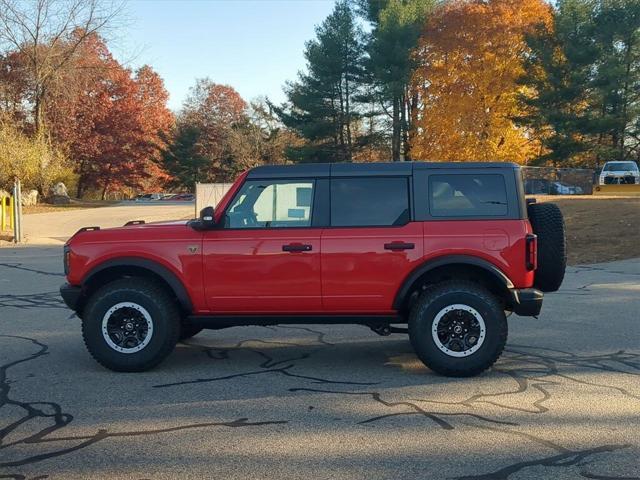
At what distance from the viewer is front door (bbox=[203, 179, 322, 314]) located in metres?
5.84

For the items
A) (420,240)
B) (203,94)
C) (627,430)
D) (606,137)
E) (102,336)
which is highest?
(203,94)

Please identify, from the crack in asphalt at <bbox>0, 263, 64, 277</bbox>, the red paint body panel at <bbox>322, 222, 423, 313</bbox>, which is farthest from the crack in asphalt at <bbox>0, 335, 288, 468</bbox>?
the crack in asphalt at <bbox>0, 263, 64, 277</bbox>

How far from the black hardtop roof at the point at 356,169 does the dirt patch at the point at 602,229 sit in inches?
409

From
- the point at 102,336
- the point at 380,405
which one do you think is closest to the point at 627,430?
the point at 380,405

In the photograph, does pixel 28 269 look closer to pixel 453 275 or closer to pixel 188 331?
pixel 188 331

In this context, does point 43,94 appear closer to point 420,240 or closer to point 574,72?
Answer: point 574,72

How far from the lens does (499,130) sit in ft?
140

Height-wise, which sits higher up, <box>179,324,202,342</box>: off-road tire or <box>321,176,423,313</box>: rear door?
<box>321,176,423,313</box>: rear door

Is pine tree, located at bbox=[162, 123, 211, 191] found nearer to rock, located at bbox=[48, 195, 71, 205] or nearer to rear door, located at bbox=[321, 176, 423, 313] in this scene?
rock, located at bbox=[48, 195, 71, 205]

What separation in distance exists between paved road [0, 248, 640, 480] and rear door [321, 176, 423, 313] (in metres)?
0.75

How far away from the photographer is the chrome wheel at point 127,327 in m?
6.00

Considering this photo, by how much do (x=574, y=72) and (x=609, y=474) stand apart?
3873cm

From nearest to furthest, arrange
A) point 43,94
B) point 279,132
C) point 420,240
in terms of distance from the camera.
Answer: point 420,240 → point 43,94 → point 279,132

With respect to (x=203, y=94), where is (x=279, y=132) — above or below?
below
